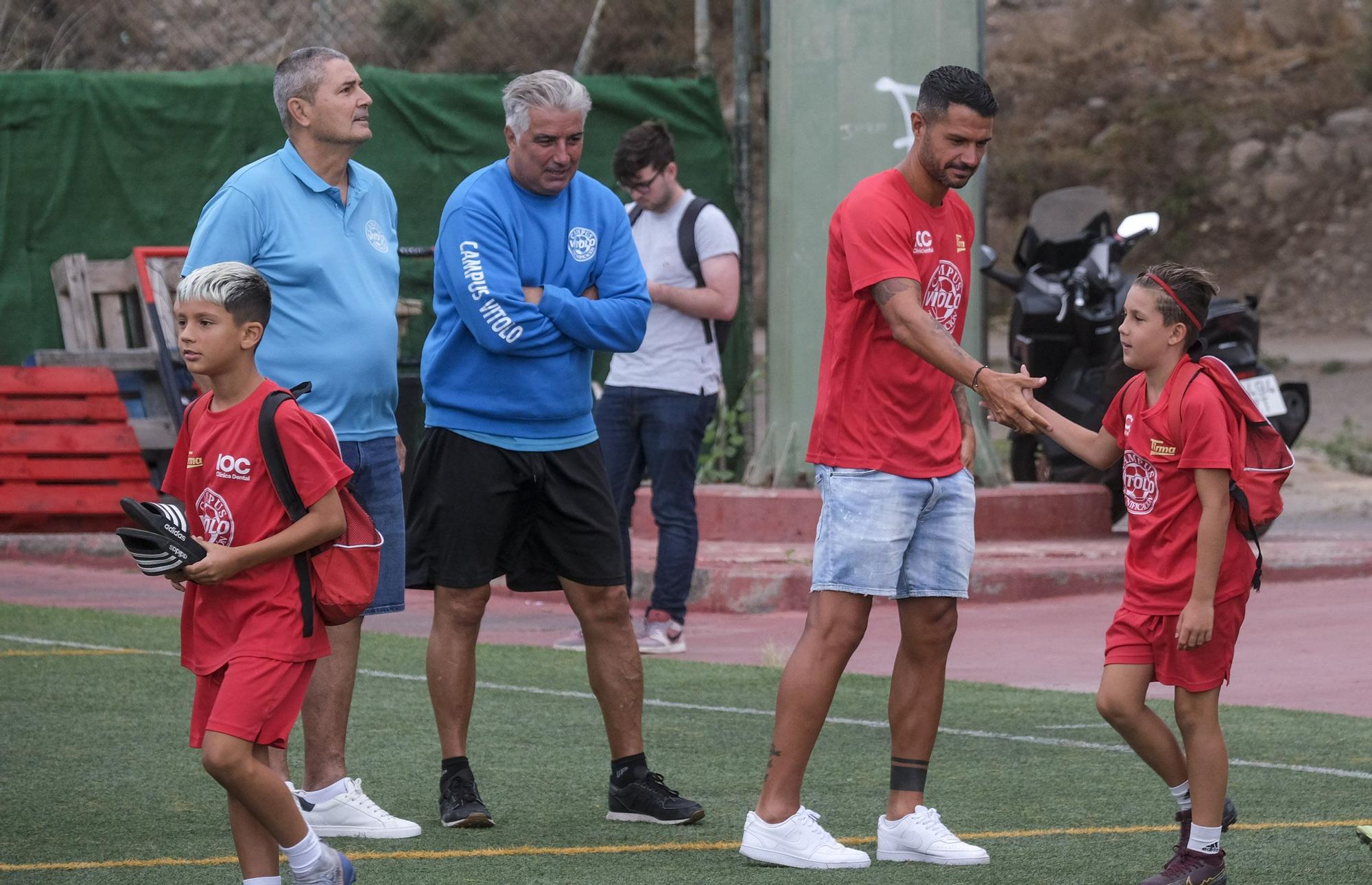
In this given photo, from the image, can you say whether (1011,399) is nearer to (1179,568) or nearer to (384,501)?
(1179,568)

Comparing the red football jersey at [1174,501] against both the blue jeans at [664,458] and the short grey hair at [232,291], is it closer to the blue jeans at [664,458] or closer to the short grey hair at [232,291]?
the short grey hair at [232,291]

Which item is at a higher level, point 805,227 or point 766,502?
point 805,227

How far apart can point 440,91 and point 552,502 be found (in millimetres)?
7769

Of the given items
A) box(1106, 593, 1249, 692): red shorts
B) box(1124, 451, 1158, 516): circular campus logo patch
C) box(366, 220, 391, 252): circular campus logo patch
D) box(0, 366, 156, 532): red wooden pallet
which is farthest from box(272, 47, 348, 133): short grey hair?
box(0, 366, 156, 532): red wooden pallet

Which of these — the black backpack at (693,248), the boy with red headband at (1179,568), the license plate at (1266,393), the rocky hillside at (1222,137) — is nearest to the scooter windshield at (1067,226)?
the license plate at (1266,393)

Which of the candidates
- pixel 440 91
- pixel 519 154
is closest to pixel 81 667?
pixel 519 154

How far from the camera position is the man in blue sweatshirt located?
532cm

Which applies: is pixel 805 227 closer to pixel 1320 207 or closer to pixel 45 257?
pixel 45 257

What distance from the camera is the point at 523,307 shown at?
17.3 feet

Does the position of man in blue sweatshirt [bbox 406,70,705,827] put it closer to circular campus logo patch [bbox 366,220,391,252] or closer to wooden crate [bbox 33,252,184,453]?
circular campus logo patch [bbox 366,220,391,252]

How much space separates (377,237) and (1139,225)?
224 inches

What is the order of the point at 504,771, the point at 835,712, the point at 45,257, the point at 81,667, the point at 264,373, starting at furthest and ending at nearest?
the point at 45,257 → the point at 81,667 → the point at 835,712 → the point at 504,771 → the point at 264,373

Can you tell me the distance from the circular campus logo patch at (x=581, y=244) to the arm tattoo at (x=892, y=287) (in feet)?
3.35

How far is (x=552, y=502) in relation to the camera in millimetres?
5406
